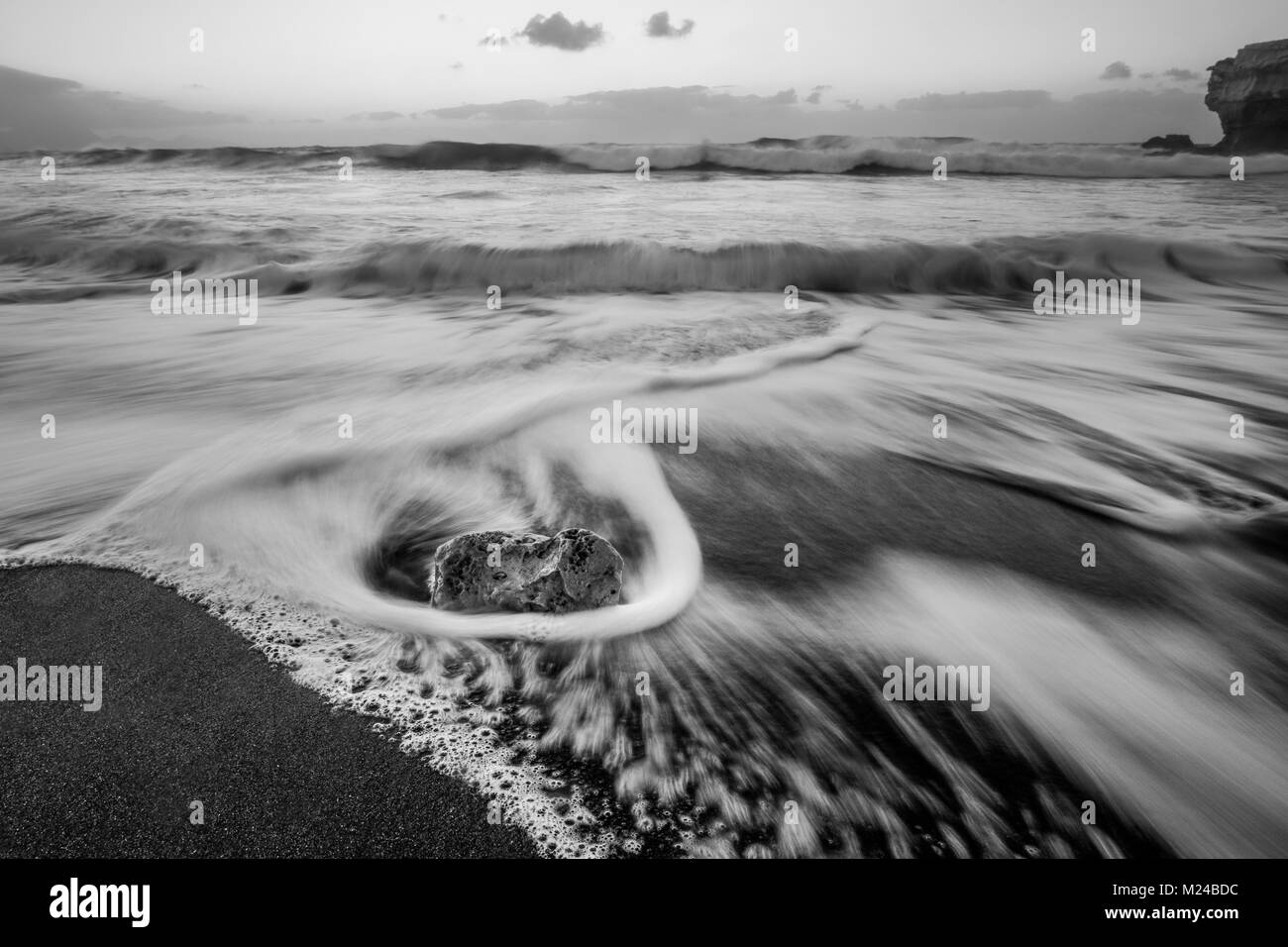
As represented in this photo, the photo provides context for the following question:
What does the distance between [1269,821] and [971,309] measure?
687 cm

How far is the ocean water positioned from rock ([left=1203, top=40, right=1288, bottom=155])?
134ft

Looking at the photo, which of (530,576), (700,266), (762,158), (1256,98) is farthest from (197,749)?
(1256,98)

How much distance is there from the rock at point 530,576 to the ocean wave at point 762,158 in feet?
71.0

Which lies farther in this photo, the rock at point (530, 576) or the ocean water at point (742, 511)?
the rock at point (530, 576)

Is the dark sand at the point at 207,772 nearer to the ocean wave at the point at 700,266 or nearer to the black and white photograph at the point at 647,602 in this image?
the black and white photograph at the point at 647,602

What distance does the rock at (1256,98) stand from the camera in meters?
37.7

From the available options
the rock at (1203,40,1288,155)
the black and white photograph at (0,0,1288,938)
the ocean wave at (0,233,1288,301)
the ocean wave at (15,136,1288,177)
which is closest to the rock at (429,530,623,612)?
the black and white photograph at (0,0,1288,938)

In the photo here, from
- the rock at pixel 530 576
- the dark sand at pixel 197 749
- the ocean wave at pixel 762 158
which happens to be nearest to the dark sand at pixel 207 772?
the dark sand at pixel 197 749

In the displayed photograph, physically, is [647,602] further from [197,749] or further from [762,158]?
[762,158]

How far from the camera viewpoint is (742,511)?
3420mm

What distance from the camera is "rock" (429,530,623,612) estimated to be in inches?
92.7

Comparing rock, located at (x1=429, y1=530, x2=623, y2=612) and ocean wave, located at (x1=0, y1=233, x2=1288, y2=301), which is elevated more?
ocean wave, located at (x1=0, y1=233, x2=1288, y2=301)

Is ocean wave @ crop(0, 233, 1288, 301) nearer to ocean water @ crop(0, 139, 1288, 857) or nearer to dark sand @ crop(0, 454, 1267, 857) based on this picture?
ocean water @ crop(0, 139, 1288, 857)

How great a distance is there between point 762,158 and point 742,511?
73.7 feet
